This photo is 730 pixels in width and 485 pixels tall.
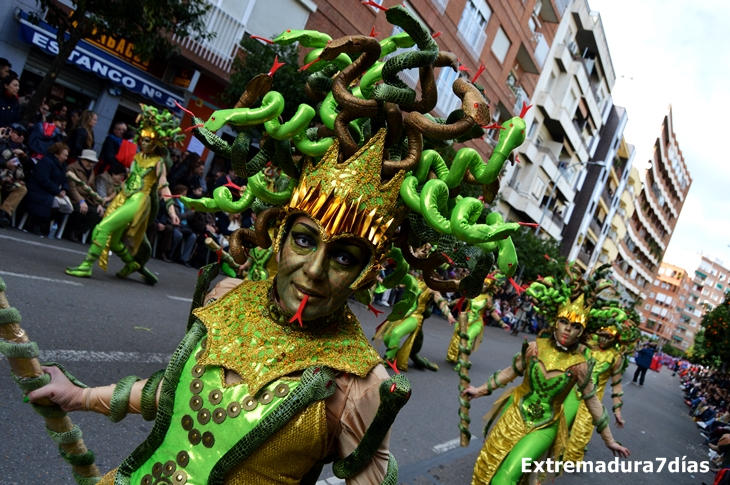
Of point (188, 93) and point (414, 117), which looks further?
point (188, 93)

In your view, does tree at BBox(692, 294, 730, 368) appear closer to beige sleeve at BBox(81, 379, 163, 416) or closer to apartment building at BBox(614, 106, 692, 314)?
beige sleeve at BBox(81, 379, 163, 416)

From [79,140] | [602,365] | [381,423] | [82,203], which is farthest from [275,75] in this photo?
[381,423]

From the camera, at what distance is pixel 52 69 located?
10.6m

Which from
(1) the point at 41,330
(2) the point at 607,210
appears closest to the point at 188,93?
(1) the point at 41,330

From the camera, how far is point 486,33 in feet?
91.1

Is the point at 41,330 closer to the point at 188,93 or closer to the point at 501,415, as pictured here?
the point at 501,415

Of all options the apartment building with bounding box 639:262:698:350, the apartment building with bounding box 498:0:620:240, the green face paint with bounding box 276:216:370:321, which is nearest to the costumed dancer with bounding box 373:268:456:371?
the green face paint with bounding box 276:216:370:321

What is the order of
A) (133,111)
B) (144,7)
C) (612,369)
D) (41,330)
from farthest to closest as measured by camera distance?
(133,111), (144,7), (612,369), (41,330)

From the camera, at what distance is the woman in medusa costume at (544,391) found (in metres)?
5.04

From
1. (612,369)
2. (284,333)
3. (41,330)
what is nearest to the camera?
(284,333)

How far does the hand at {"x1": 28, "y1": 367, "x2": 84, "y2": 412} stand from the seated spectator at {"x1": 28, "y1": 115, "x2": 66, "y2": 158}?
342 inches

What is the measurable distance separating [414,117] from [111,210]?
6912 millimetres

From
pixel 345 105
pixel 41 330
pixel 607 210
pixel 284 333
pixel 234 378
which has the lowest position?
pixel 41 330

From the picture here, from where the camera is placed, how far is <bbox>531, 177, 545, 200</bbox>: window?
3788 cm
